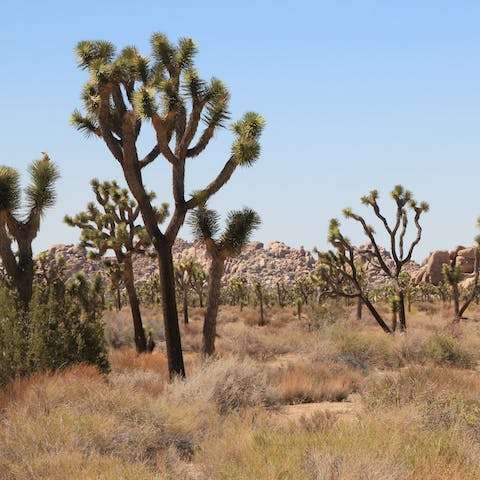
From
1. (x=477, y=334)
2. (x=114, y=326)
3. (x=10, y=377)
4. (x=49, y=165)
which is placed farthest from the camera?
(x=114, y=326)

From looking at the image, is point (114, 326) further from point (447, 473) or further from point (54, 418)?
point (447, 473)

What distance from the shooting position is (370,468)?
5.16 metres

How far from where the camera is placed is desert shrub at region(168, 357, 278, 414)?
1024cm

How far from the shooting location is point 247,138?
1336 centimetres

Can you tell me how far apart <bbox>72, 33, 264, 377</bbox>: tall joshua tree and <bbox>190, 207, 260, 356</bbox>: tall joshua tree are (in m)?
0.69

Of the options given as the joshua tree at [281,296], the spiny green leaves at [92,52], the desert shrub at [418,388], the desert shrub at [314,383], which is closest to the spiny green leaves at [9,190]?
the spiny green leaves at [92,52]

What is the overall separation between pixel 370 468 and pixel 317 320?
2418 centimetres

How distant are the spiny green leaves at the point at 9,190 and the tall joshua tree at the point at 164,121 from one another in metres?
2.15

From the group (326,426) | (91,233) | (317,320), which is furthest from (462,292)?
(326,426)

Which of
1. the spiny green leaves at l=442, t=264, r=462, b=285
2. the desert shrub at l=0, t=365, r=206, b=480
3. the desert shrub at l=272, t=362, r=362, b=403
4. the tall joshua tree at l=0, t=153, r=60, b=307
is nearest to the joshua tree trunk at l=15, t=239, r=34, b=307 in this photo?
the tall joshua tree at l=0, t=153, r=60, b=307

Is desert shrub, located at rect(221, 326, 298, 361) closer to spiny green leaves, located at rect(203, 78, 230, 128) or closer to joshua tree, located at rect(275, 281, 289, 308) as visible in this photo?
spiny green leaves, located at rect(203, 78, 230, 128)

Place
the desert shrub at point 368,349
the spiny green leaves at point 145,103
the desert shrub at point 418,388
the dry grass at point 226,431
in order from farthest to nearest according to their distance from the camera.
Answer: the desert shrub at point 368,349 → the spiny green leaves at point 145,103 → the desert shrub at point 418,388 → the dry grass at point 226,431

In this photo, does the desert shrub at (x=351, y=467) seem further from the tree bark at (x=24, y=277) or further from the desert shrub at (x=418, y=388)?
the tree bark at (x=24, y=277)

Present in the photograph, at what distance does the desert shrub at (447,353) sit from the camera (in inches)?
696
